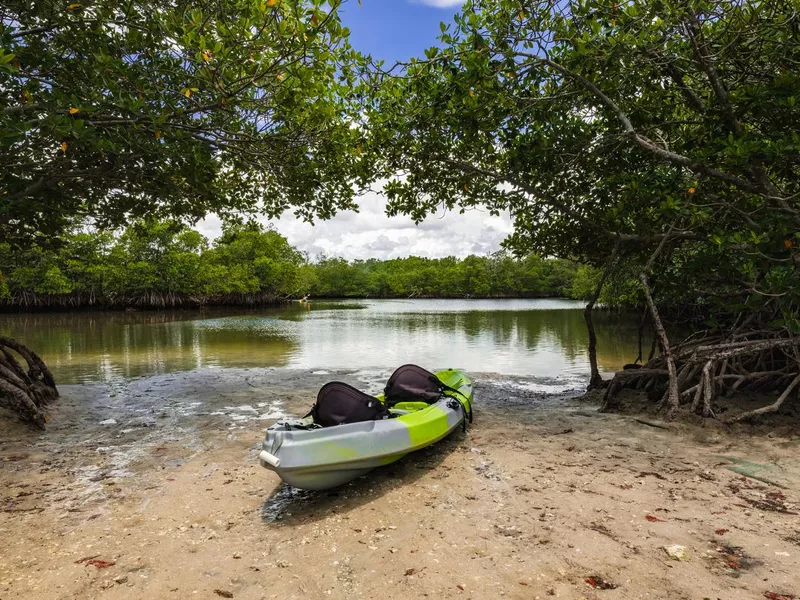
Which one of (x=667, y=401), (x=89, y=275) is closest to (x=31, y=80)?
(x=667, y=401)

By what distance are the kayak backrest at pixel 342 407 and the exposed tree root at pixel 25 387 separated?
4.87 m

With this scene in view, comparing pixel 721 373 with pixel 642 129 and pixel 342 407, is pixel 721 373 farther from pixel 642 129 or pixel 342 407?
pixel 342 407

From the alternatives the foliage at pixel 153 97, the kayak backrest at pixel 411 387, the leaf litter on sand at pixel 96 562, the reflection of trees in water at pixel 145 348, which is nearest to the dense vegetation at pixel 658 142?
the foliage at pixel 153 97

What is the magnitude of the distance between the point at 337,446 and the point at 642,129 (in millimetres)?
6860

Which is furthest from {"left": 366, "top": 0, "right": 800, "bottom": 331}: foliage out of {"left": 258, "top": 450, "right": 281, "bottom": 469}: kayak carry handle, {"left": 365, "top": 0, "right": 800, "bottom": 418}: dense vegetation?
{"left": 258, "top": 450, "right": 281, "bottom": 469}: kayak carry handle

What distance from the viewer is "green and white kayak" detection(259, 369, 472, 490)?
13.6 ft

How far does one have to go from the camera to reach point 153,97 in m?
5.72

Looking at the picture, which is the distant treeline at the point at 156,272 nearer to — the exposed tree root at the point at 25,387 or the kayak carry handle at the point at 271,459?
the exposed tree root at the point at 25,387

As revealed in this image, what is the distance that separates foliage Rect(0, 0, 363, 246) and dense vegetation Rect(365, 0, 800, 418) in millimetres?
1597

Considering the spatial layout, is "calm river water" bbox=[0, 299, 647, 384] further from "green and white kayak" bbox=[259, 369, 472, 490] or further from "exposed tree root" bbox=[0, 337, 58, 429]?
"green and white kayak" bbox=[259, 369, 472, 490]

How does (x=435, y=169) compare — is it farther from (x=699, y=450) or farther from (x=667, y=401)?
(x=699, y=450)

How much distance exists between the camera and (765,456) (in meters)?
5.27

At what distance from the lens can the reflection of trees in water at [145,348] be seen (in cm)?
1389

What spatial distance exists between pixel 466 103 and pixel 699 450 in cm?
539
